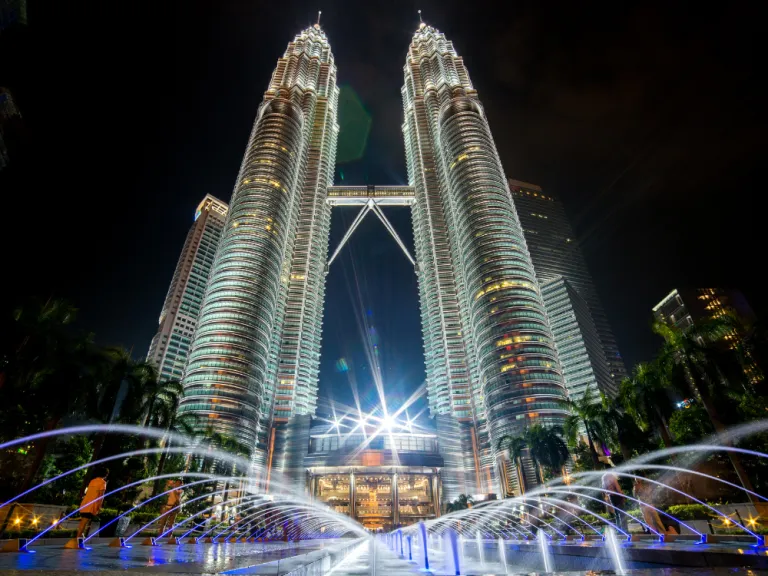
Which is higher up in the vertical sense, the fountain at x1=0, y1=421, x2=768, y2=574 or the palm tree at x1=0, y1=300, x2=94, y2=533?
the palm tree at x1=0, y1=300, x2=94, y2=533

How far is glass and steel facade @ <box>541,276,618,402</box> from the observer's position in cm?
16450

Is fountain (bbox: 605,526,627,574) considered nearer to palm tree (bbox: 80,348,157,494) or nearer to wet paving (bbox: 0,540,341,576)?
wet paving (bbox: 0,540,341,576)

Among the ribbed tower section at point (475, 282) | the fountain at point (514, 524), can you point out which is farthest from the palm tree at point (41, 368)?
the ribbed tower section at point (475, 282)

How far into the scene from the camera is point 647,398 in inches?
1433

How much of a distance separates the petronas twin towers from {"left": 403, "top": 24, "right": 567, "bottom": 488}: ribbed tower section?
1.40 ft

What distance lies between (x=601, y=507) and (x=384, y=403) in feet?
504

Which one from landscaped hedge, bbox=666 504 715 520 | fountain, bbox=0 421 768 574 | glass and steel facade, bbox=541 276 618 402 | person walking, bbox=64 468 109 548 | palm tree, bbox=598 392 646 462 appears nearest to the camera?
fountain, bbox=0 421 768 574

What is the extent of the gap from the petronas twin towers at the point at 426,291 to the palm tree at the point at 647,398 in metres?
77.3

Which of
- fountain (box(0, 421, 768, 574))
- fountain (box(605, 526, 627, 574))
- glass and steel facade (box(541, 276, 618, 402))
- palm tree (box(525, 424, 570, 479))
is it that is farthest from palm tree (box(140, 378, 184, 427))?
glass and steel facade (box(541, 276, 618, 402))

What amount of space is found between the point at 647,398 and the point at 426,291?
486 ft

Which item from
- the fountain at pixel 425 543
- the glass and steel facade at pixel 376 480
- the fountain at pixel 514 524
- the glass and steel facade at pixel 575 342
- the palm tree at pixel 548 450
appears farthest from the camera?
the glass and steel facade at pixel 575 342

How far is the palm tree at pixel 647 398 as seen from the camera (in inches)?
1407

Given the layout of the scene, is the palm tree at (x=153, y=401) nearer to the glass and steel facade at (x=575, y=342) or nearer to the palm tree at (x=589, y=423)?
the palm tree at (x=589, y=423)

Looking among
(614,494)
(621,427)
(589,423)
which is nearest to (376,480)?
(589,423)
